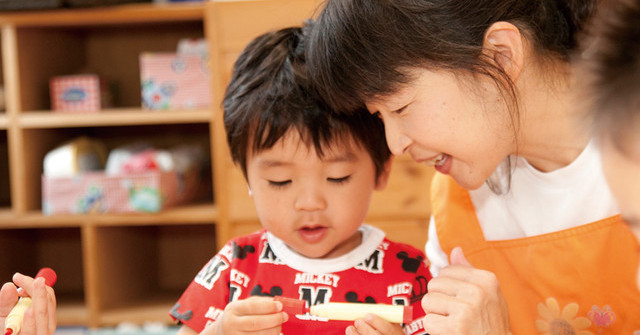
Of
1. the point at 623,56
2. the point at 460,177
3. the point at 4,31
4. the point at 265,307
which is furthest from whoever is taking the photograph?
the point at 4,31

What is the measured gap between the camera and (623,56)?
54 centimetres

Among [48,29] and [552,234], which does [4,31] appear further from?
[552,234]

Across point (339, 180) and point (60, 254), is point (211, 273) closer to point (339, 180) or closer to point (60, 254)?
point (339, 180)

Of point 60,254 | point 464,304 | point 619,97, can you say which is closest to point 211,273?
point 464,304

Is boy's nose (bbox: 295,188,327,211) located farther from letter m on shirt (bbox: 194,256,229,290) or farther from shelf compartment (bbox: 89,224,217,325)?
shelf compartment (bbox: 89,224,217,325)

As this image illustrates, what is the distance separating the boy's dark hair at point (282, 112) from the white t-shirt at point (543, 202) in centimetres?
21

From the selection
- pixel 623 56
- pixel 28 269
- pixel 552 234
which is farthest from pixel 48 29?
pixel 623 56

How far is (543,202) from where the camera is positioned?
106 cm

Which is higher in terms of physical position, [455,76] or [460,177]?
[455,76]

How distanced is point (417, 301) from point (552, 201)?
260mm

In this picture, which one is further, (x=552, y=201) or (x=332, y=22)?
(x=552, y=201)

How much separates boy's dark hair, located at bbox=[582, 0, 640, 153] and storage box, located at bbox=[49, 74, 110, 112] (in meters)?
2.06

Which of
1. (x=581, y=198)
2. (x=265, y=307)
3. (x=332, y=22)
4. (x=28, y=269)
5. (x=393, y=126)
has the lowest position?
(x=28, y=269)

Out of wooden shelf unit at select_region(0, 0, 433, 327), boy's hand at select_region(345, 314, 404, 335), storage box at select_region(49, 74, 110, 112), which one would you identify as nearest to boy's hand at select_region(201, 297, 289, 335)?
boy's hand at select_region(345, 314, 404, 335)
